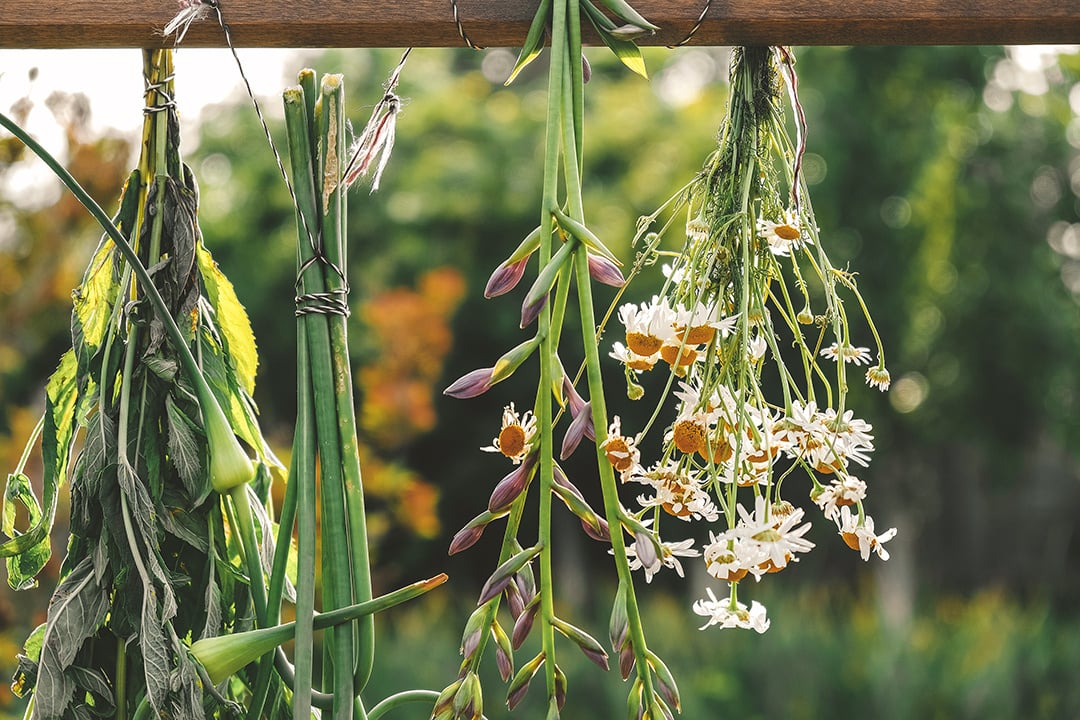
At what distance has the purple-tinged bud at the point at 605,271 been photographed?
0.52 m

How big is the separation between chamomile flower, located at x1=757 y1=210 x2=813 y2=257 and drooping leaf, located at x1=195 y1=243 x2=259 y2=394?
13.6 inches

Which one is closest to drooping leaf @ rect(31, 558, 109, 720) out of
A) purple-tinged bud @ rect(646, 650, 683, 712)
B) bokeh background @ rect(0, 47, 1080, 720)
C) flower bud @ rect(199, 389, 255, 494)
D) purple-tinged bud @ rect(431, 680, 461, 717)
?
flower bud @ rect(199, 389, 255, 494)

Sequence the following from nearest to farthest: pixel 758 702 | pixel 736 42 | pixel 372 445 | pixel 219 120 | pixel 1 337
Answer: pixel 736 42 → pixel 758 702 → pixel 1 337 → pixel 372 445 → pixel 219 120

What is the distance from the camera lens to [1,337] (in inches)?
104

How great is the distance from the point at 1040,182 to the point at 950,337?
0.68 metres

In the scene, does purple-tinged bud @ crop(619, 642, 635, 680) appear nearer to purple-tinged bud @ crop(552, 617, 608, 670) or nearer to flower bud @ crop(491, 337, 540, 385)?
purple-tinged bud @ crop(552, 617, 608, 670)

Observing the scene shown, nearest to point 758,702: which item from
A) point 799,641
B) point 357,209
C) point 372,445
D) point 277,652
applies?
point 799,641

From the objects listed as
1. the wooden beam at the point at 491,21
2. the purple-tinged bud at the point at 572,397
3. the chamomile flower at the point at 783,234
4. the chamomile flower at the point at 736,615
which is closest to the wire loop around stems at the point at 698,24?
the wooden beam at the point at 491,21

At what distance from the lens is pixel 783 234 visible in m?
0.60

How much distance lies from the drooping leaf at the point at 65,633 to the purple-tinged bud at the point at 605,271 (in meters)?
0.35

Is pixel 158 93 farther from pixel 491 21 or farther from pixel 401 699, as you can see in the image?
pixel 401 699

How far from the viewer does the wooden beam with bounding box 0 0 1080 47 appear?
22.5 inches

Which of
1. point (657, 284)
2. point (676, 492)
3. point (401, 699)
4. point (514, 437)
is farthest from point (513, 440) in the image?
point (657, 284)

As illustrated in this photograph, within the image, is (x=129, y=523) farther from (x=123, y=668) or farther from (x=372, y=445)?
(x=372, y=445)
